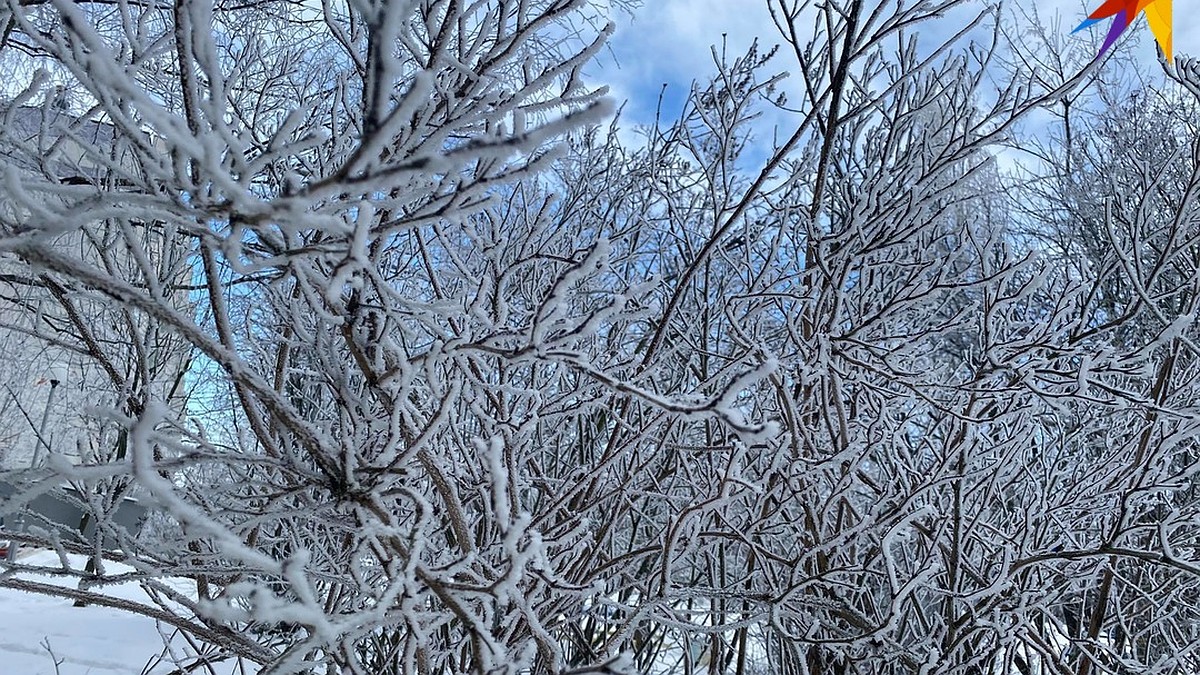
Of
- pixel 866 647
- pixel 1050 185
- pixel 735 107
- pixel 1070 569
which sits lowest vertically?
pixel 866 647

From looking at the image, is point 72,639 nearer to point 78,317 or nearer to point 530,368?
point 530,368

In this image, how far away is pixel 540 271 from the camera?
341 centimetres

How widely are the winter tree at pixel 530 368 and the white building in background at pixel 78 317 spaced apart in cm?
4

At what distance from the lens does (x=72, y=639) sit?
695 cm

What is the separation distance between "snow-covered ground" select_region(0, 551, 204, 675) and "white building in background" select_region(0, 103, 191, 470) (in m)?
1.34

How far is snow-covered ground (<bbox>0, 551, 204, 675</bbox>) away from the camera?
240 inches

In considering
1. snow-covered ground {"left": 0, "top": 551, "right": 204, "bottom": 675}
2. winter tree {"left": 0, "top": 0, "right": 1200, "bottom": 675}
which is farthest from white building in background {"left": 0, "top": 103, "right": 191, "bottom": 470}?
snow-covered ground {"left": 0, "top": 551, "right": 204, "bottom": 675}

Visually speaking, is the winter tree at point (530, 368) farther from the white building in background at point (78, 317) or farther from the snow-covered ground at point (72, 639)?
the snow-covered ground at point (72, 639)

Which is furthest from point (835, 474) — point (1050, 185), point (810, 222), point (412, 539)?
point (1050, 185)

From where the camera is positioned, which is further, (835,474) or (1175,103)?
(1175,103)

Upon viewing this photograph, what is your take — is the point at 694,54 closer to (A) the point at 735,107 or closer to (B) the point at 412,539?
(A) the point at 735,107

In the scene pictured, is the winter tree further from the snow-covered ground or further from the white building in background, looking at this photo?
the snow-covered ground

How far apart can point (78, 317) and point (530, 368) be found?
50.5 inches

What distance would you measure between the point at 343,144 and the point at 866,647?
1879 millimetres
